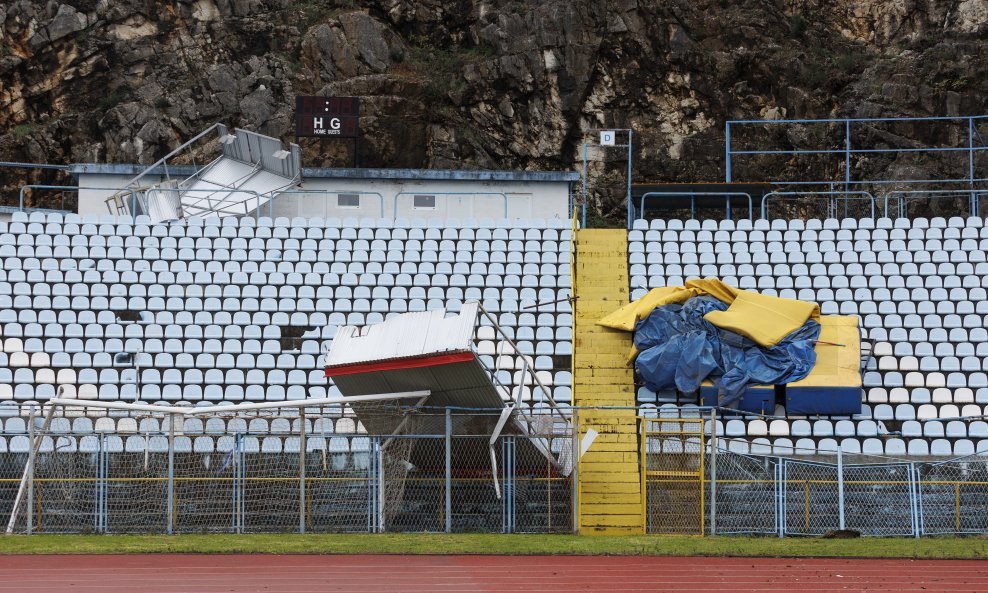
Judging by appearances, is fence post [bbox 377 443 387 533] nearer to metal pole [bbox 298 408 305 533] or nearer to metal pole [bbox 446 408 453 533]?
metal pole [bbox 446 408 453 533]

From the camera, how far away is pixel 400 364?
653 inches

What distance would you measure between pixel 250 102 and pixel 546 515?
88.6ft

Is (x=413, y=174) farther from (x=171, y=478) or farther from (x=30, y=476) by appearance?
(x=30, y=476)

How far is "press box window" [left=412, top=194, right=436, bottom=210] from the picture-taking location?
2916cm

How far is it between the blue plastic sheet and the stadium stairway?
68 centimetres

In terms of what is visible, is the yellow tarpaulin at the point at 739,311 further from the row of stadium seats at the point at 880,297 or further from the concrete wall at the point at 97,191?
the concrete wall at the point at 97,191

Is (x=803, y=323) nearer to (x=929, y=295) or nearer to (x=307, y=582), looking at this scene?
(x=929, y=295)

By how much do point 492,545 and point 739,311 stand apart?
26.2ft

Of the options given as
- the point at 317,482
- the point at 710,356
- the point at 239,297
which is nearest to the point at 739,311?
the point at 710,356

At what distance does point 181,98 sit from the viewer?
41594 mm

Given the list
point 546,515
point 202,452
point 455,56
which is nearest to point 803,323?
point 546,515

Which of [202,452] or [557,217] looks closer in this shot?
[202,452]

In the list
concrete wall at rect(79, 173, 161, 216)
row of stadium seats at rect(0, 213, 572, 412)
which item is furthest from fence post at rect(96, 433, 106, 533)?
concrete wall at rect(79, 173, 161, 216)

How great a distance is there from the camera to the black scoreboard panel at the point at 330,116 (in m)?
29.5
